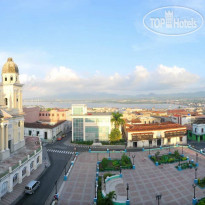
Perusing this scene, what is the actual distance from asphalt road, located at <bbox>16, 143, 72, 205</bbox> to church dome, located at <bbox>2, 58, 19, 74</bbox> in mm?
19269

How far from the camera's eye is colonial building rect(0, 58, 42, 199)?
2324 centimetres

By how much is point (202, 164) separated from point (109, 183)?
18.6 meters

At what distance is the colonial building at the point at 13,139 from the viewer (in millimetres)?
23244

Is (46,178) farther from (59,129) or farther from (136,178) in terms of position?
(59,129)

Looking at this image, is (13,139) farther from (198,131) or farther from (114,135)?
(198,131)

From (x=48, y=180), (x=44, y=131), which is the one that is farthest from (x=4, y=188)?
(x=44, y=131)

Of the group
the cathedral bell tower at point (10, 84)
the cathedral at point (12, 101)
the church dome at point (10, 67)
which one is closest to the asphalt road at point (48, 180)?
the cathedral at point (12, 101)

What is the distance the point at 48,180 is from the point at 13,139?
433 inches

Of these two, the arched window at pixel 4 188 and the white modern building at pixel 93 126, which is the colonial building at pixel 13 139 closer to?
the arched window at pixel 4 188

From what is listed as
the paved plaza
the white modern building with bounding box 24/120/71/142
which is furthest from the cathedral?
the white modern building with bounding box 24/120/71/142

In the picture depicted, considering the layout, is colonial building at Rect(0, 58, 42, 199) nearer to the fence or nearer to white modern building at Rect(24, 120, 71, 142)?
→ the fence

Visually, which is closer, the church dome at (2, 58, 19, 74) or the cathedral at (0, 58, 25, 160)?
the cathedral at (0, 58, 25, 160)

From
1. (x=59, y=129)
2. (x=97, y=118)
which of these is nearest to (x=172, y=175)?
(x=97, y=118)

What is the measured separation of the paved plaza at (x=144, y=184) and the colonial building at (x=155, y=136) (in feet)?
33.0
